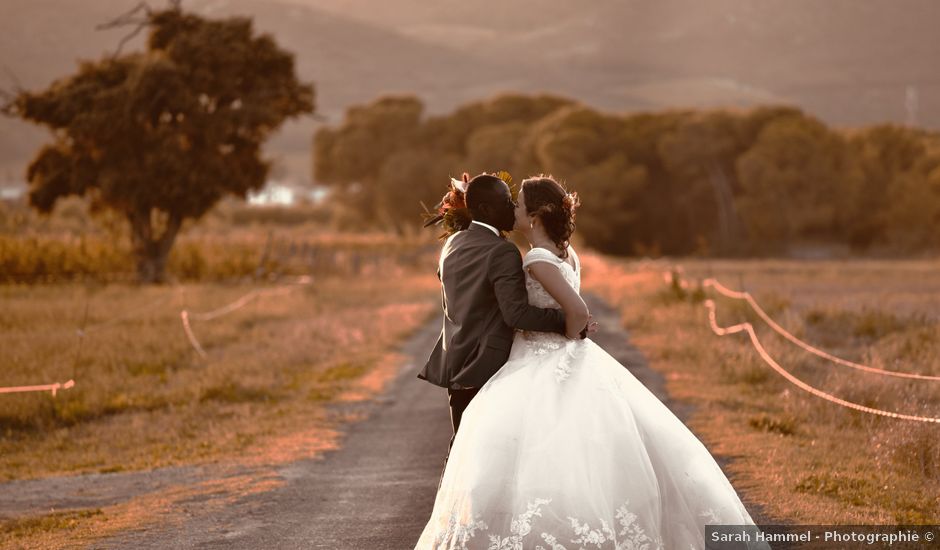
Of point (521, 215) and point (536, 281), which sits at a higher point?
point (521, 215)

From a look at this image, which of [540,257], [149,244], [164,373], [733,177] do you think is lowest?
[164,373]

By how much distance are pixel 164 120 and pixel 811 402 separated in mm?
26989

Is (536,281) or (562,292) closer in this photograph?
(562,292)

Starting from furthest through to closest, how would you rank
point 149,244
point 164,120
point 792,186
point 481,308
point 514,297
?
point 792,186 → point 149,244 → point 164,120 → point 481,308 → point 514,297

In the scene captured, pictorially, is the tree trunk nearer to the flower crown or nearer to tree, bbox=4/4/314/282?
tree, bbox=4/4/314/282

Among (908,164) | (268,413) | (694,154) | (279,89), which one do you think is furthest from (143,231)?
(908,164)

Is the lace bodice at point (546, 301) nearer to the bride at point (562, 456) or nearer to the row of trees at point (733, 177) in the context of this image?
the bride at point (562, 456)

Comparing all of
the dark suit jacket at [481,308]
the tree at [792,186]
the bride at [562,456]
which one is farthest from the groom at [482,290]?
the tree at [792,186]

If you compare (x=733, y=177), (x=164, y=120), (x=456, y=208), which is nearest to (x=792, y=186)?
(x=733, y=177)

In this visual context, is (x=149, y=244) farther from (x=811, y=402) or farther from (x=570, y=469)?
(x=570, y=469)

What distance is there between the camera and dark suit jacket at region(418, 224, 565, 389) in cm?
689

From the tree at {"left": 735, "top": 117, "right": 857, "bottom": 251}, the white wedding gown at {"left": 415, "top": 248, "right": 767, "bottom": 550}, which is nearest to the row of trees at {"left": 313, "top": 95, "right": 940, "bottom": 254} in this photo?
the tree at {"left": 735, "top": 117, "right": 857, "bottom": 251}

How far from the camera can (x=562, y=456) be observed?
21.7 ft

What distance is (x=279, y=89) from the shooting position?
36781 mm
